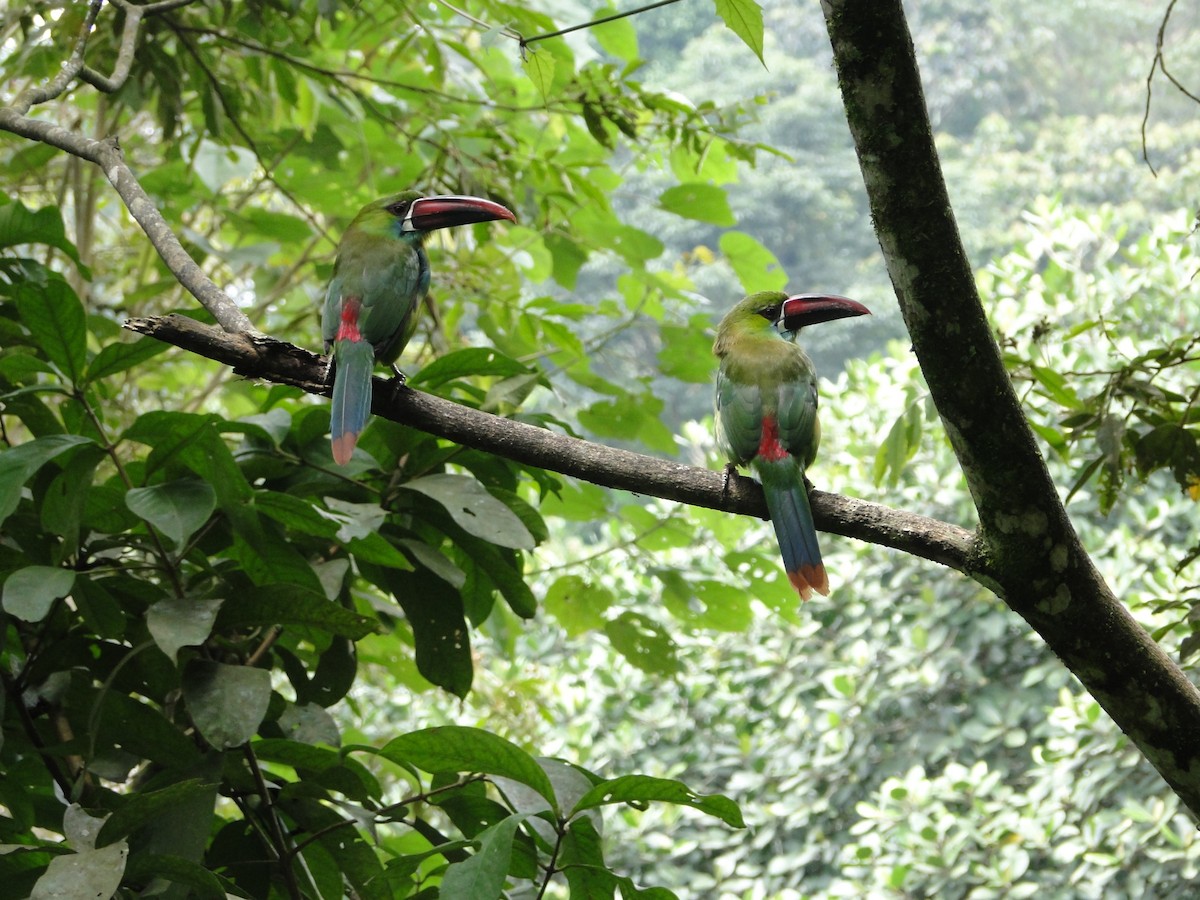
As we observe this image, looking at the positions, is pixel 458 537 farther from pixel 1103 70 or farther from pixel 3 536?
pixel 1103 70

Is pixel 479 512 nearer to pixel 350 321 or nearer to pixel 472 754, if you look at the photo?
pixel 472 754

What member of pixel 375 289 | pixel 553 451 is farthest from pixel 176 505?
pixel 375 289

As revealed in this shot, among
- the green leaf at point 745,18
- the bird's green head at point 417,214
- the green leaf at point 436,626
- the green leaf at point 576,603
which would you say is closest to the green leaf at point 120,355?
the green leaf at point 436,626

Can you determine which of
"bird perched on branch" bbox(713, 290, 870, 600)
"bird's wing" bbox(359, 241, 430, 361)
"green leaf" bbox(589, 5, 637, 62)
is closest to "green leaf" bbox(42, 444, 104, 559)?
"bird's wing" bbox(359, 241, 430, 361)

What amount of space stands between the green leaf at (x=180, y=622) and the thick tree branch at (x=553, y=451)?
1.11 feet

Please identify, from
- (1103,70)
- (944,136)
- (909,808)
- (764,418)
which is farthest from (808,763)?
(1103,70)

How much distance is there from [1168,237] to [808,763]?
3407mm

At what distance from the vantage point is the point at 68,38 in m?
2.99

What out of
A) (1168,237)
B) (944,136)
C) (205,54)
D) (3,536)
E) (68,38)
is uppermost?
(944,136)

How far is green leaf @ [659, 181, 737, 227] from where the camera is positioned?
320 cm

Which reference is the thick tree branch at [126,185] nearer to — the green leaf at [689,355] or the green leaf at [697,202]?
the green leaf at [689,355]

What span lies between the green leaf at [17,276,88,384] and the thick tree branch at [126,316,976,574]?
24 centimetres

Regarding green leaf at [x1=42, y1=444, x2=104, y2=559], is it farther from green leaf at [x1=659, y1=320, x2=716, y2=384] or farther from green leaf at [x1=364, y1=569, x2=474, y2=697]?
green leaf at [x1=659, y1=320, x2=716, y2=384]

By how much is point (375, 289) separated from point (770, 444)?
2.74ft
